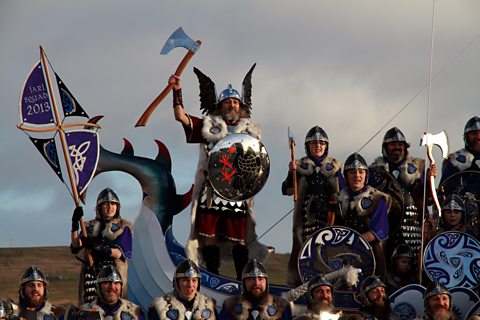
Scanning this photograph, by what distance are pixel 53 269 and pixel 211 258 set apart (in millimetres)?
9802

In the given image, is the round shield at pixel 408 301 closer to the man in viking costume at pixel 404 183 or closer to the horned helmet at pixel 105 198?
the man in viking costume at pixel 404 183

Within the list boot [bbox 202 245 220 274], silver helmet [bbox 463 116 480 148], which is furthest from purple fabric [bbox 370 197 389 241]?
boot [bbox 202 245 220 274]

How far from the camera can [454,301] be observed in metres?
20.7

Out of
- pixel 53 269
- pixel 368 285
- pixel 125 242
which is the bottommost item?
pixel 368 285

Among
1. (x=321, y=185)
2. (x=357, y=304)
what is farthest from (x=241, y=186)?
(x=357, y=304)

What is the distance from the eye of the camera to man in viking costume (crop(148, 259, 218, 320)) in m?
20.0

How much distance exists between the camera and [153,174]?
942 inches

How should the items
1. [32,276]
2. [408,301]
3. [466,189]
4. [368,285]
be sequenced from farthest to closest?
[466,189] < [408,301] < [32,276] < [368,285]

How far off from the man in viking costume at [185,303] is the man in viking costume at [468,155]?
4000 mm

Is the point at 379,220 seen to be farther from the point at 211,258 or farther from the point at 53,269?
the point at 53,269

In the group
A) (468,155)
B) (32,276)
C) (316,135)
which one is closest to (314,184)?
(316,135)

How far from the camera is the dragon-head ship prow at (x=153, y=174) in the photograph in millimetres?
23672

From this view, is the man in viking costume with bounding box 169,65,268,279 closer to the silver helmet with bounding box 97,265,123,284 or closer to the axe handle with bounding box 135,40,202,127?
the axe handle with bounding box 135,40,202,127

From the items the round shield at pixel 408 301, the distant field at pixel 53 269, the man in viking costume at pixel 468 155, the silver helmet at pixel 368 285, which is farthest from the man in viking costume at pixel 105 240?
the distant field at pixel 53 269
